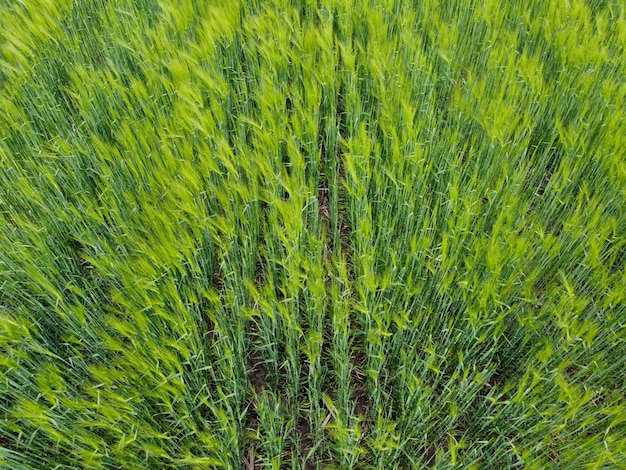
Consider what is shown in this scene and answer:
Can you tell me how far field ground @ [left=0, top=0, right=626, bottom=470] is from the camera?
1010mm

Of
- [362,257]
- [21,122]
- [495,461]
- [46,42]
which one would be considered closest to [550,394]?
[495,461]

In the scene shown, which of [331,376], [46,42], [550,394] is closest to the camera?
[550,394]

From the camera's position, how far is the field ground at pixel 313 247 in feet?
3.31

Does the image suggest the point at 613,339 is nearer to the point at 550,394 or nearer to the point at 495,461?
the point at 550,394

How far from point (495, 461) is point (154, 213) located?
96cm

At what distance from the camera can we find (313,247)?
1158 mm

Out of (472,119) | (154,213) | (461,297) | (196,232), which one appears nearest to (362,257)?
(461,297)

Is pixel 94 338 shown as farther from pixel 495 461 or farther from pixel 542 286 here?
pixel 542 286

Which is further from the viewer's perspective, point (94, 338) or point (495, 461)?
point (94, 338)

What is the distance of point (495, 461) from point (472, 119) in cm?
93

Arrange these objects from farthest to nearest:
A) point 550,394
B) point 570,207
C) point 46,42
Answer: point 46,42 → point 570,207 → point 550,394

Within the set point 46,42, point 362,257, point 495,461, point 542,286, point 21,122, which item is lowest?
point 495,461

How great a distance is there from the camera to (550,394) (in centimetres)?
98

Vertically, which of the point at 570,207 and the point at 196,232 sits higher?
the point at 196,232
